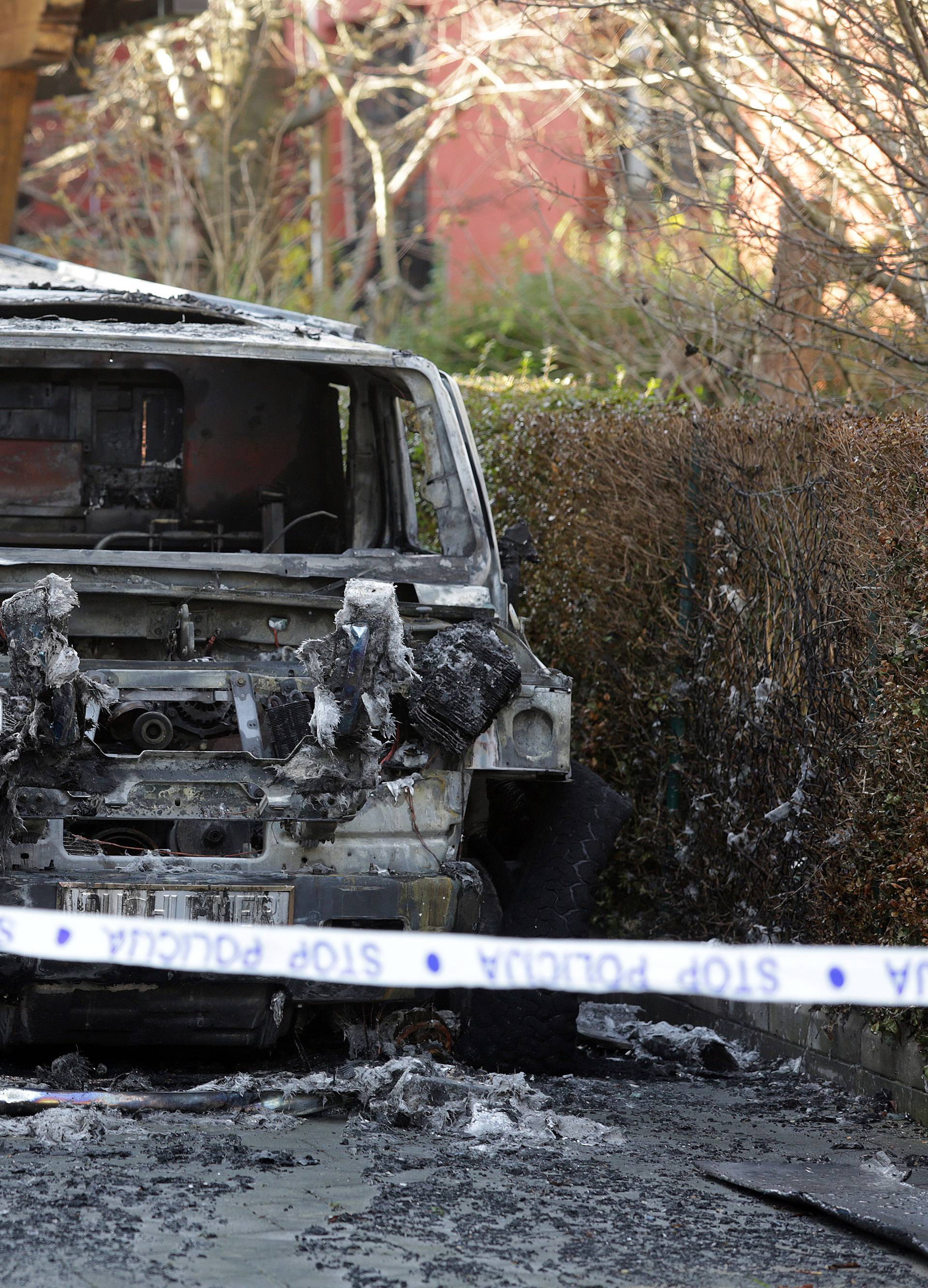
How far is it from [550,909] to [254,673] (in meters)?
1.24

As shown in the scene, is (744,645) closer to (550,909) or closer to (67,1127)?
(550,909)

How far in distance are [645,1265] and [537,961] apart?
649mm

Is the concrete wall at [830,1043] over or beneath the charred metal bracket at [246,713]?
beneath

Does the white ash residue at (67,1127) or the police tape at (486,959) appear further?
the white ash residue at (67,1127)

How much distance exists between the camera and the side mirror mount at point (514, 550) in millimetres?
6145

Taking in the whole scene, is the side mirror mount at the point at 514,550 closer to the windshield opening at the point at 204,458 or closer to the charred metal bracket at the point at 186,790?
the windshield opening at the point at 204,458

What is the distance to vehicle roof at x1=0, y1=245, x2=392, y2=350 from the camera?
20.5 ft

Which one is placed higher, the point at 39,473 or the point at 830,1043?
the point at 39,473

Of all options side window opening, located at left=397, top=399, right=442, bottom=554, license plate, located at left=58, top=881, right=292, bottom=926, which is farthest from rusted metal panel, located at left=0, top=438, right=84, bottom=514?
license plate, located at left=58, top=881, right=292, bottom=926

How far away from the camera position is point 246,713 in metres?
4.90

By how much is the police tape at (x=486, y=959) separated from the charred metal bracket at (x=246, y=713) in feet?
2.80

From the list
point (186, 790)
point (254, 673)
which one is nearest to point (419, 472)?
point (254, 673)

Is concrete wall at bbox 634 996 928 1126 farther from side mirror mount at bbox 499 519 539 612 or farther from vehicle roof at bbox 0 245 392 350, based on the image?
vehicle roof at bbox 0 245 392 350

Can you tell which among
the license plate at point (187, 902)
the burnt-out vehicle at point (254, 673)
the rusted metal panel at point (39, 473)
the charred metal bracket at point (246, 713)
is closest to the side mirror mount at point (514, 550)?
the burnt-out vehicle at point (254, 673)
